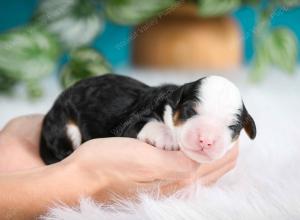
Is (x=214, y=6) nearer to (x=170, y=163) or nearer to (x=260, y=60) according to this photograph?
(x=260, y=60)

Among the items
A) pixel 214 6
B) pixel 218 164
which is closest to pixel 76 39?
pixel 214 6

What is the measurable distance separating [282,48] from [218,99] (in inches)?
52.4

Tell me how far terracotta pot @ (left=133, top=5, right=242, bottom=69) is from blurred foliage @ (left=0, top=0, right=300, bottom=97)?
31cm

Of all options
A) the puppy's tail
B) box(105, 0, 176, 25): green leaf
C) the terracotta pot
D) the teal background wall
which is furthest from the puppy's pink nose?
the teal background wall

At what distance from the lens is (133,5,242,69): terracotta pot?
2.61 m

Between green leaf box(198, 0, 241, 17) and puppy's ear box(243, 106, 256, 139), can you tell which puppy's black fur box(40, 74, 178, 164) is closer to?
puppy's ear box(243, 106, 256, 139)

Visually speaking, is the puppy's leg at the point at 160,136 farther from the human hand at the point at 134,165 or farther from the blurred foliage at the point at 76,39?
the blurred foliage at the point at 76,39

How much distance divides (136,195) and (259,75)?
4.49ft

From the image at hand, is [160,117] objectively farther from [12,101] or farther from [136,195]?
[12,101]

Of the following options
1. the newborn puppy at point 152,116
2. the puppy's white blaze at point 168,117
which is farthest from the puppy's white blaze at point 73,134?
the puppy's white blaze at point 168,117

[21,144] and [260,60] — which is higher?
[21,144]

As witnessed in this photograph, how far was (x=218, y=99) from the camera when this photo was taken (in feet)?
3.09

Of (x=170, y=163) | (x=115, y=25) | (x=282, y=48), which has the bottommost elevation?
(x=115, y=25)

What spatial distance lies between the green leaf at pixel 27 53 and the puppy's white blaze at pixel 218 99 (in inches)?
45.1
